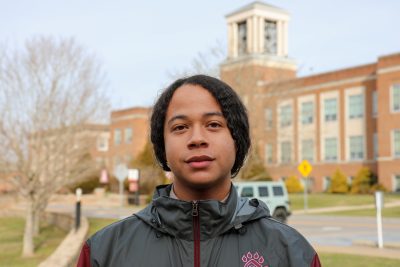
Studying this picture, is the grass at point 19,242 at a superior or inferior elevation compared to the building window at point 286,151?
inferior

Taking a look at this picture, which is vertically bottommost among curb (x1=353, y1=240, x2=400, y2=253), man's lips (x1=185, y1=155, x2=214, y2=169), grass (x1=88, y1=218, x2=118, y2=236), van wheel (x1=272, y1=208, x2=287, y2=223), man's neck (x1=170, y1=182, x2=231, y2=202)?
grass (x1=88, y1=218, x2=118, y2=236)

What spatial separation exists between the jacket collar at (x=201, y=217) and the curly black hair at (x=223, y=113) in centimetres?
25

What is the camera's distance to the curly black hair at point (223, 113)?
2307mm

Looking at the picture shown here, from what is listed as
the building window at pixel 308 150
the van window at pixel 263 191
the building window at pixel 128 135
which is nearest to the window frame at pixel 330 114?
the building window at pixel 308 150

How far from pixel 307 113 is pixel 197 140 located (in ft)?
173

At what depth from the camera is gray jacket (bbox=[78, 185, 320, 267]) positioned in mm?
2158

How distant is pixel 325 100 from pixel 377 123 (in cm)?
623

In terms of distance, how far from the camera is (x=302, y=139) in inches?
2133

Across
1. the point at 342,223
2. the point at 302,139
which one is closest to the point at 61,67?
the point at 342,223

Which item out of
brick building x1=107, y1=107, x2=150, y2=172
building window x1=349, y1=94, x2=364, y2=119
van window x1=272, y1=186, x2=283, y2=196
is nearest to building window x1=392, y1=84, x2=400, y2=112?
building window x1=349, y1=94, x2=364, y2=119

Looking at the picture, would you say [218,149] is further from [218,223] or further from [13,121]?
[13,121]

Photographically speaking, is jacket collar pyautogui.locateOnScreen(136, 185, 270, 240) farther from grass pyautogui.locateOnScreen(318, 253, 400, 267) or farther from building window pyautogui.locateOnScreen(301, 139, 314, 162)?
building window pyautogui.locateOnScreen(301, 139, 314, 162)

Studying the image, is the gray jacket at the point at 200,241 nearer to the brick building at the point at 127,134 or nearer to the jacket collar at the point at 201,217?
the jacket collar at the point at 201,217

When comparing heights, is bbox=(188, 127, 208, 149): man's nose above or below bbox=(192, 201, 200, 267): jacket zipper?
above
